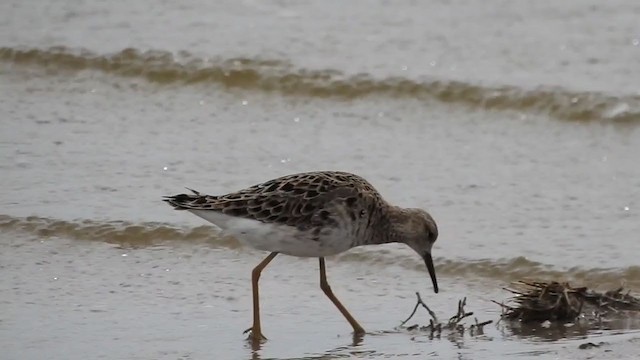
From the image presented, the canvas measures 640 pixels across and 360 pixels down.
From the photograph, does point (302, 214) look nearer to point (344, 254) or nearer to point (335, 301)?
point (335, 301)

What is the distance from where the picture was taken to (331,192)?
6305 mm

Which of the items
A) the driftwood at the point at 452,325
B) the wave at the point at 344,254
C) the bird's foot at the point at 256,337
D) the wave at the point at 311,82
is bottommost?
the bird's foot at the point at 256,337

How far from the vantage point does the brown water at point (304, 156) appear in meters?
6.41

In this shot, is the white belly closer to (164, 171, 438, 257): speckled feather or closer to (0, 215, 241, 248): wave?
(164, 171, 438, 257): speckled feather

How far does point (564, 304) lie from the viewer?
20.2 feet

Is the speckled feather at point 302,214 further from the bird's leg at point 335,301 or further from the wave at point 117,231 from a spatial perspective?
the wave at point 117,231

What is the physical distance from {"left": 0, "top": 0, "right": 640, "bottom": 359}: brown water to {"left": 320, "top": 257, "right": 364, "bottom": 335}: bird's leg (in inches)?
3.8

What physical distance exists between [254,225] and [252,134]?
3.12 metres

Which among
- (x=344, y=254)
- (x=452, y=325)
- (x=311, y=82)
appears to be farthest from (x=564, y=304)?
(x=311, y=82)

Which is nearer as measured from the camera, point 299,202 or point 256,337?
point 256,337

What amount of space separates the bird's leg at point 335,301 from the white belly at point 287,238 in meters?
0.24

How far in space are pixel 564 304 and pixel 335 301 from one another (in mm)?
1056

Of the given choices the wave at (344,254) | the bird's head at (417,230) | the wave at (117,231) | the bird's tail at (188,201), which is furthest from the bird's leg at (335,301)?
the wave at (117,231)

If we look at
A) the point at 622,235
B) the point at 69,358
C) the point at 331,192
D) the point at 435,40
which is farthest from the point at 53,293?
the point at 435,40
